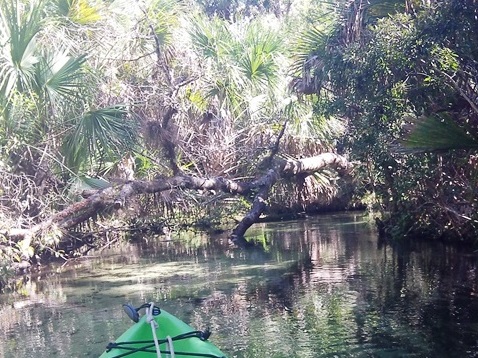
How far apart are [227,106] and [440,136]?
32.3 ft

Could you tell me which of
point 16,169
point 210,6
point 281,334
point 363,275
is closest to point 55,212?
point 16,169

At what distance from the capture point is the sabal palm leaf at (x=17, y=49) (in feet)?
32.8

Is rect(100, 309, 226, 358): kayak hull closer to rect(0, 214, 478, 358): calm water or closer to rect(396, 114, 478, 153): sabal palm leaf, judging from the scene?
rect(0, 214, 478, 358): calm water

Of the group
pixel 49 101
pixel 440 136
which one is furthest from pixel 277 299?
pixel 49 101

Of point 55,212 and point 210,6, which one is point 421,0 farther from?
point 210,6

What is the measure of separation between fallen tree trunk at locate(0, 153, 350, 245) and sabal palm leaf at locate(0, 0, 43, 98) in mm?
2596

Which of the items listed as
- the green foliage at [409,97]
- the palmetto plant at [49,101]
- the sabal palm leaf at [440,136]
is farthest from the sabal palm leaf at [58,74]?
the sabal palm leaf at [440,136]

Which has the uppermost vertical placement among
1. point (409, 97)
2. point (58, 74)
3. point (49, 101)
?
point (58, 74)

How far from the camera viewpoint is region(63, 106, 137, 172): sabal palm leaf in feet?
37.4

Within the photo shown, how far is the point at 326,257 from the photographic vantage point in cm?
1163

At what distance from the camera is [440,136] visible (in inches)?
254

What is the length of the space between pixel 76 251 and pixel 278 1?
2456cm

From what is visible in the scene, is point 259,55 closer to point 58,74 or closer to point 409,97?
point 58,74

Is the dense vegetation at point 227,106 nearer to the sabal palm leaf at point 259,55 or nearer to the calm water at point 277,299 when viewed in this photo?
the sabal palm leaf at point 259,55
